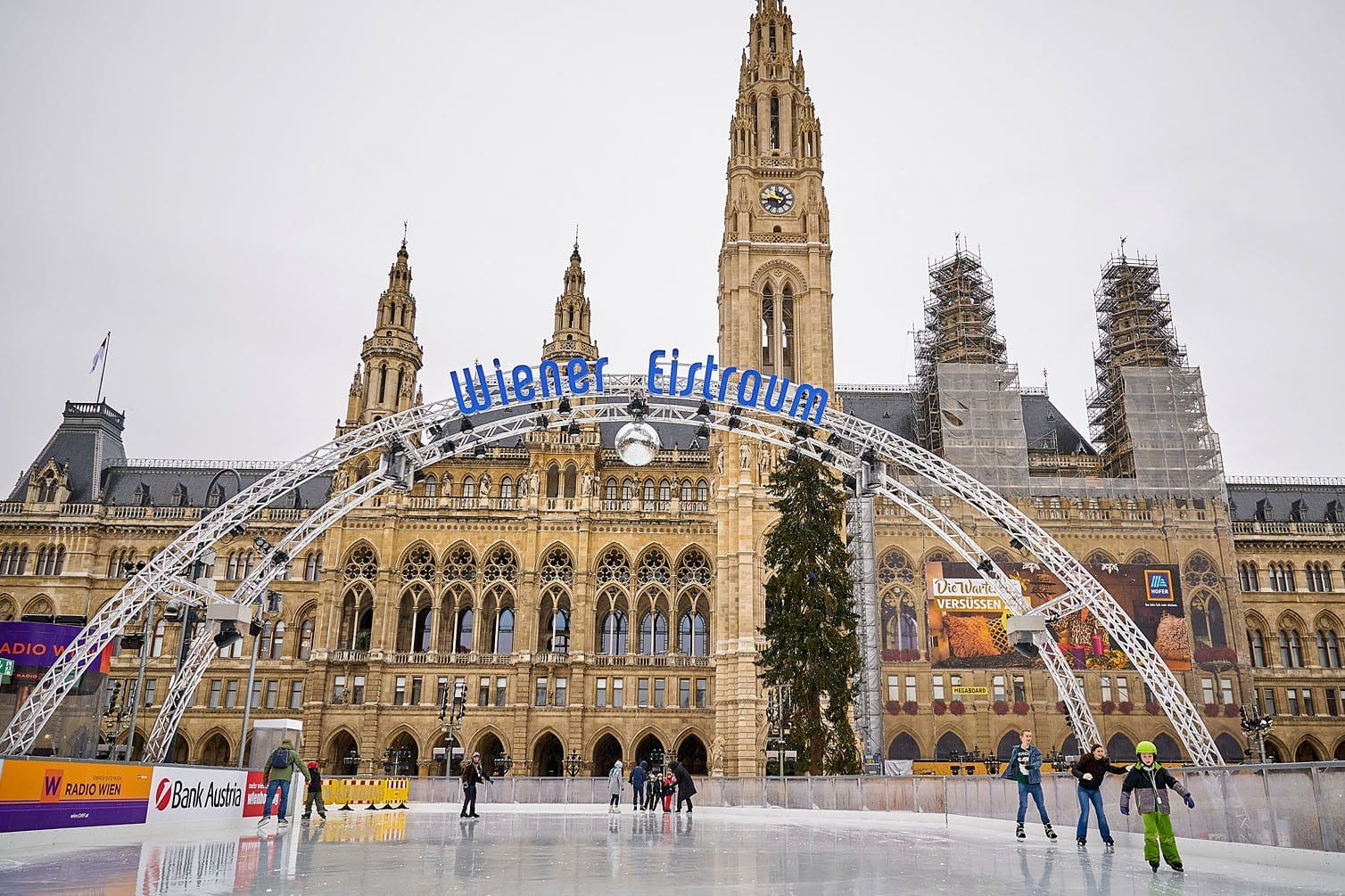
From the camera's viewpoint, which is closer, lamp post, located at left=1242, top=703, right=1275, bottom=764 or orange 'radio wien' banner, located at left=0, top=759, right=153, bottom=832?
orange 'radio wien' banner, located at left=0, top=759, right=153, bottom=832

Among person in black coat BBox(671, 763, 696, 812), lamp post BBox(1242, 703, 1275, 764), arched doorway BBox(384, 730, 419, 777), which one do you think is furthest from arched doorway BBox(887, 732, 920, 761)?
person in black coat BBox(671, 763, 696, 812)

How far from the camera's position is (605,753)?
5156cm

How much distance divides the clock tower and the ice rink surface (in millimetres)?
35870

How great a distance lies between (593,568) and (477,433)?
22.9 m

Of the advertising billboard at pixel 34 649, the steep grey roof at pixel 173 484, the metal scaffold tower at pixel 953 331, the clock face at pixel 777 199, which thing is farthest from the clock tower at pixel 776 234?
the advertising billboard at pixel 34 649

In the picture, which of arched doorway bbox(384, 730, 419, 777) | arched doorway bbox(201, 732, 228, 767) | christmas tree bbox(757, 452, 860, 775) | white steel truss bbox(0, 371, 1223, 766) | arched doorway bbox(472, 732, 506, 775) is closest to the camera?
white steel truss bbox(0, 371, 1223, 766)

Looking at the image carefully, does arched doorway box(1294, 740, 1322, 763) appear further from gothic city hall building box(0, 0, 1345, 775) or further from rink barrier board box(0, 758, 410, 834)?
rink barrier board box(0, 758, 410, 834)

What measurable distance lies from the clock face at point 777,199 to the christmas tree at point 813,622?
2376 cm

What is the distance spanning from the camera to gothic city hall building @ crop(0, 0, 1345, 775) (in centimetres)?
4750

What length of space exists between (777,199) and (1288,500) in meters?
35.7

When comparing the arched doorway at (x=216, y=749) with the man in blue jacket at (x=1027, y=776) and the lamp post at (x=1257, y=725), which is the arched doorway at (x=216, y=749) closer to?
the man in blue jacket at (x=1027, y=776)

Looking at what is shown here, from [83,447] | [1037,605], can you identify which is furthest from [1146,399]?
[83,447]

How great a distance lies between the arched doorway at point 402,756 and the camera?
4859 cm

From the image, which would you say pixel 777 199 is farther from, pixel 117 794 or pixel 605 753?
pixel 117 794
